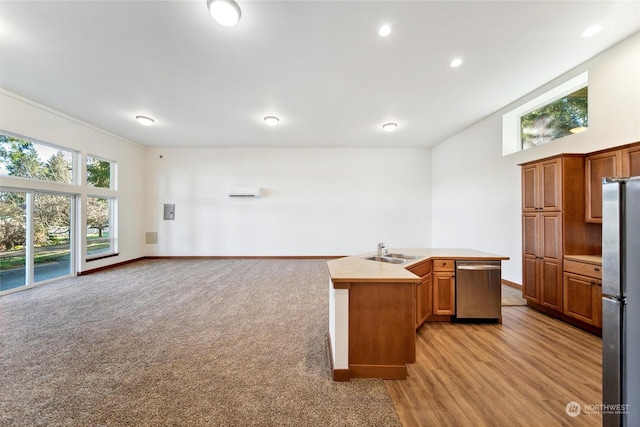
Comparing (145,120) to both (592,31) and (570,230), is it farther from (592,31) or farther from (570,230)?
(570,230)

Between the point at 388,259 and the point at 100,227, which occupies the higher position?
the point at 100,227

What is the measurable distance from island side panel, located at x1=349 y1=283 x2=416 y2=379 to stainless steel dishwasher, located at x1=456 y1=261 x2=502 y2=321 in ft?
4.49

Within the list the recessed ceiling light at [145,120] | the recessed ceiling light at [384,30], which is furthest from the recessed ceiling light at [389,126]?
the recessed ceiling light at [145,120]

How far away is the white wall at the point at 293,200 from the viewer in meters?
7.25

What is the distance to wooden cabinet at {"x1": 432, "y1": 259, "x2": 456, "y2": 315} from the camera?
2.90 metres

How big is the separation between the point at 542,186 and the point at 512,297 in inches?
72.4

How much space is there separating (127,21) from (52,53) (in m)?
1.44

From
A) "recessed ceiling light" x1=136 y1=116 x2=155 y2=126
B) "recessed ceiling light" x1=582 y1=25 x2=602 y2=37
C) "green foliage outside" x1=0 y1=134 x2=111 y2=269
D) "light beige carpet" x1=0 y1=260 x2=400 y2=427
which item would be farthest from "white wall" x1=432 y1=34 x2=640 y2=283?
"green foliage outside" x1=0 y1=134 x2=111 y2=269

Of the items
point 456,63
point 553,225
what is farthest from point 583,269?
point 456,63

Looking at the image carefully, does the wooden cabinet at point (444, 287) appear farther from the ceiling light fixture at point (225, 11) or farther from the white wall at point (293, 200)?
the white wall at point (293, 200)

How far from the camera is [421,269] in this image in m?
2.72

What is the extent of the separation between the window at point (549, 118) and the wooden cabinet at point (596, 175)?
854mm

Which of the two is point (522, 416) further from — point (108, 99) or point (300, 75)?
point (108, 99)

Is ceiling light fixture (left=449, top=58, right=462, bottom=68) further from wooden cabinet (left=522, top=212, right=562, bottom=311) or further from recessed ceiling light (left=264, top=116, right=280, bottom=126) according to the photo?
recessed ceiling light (left=264, top=116, right=280, bottom=126)
